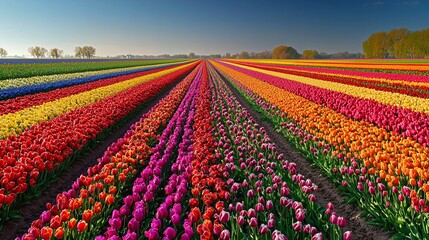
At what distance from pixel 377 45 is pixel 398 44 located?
7.45 metres

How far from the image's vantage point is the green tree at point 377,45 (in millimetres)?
88450

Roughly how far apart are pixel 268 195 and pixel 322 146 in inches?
118

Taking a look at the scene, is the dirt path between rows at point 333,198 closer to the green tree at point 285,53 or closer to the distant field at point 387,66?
the distant field at point 387,66

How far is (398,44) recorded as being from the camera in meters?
81.8

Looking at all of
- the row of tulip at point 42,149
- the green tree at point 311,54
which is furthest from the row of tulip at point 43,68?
→ the green tree at point 311,54

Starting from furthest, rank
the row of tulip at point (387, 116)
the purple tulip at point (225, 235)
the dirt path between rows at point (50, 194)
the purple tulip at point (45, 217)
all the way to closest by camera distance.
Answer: the row of tulip at point (387, 116), the dirt path between rows at point (50, 194), the purple tulip at point (45, 217), the purple tulip at point (225, 235)

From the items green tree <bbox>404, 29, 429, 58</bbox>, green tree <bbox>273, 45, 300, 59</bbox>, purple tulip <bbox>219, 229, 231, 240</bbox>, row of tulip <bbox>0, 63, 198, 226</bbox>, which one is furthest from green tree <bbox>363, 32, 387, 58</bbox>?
purple tulip <bbox>219, 229, 231, 240</bbox>

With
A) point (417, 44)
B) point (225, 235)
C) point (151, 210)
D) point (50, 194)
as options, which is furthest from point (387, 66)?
point (417, 44)

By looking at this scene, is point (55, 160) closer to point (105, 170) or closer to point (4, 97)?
point (105, 170)

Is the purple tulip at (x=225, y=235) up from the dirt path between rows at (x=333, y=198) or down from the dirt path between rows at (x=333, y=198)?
up

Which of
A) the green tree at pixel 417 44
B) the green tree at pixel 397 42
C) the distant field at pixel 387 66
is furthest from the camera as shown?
the green tree at pixel 397 42

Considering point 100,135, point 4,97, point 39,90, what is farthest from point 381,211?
point 39,90

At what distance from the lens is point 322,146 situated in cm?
668

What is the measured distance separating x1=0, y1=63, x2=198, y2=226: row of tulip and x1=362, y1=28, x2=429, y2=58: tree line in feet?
289
